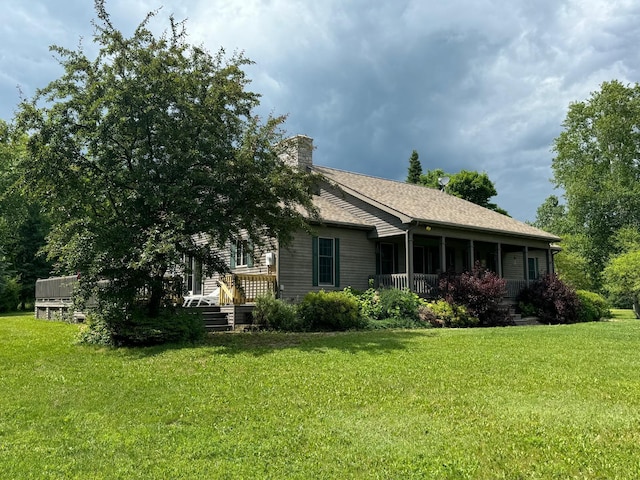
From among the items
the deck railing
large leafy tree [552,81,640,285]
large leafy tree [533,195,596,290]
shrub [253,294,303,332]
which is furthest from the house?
large leafy tree [552,81,640,285]

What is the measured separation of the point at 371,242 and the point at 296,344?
29.8 feet

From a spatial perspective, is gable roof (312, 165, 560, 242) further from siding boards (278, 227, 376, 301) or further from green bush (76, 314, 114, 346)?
green bush (76, 314, 114, 346)

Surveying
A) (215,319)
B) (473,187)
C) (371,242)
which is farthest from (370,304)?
(473,187)

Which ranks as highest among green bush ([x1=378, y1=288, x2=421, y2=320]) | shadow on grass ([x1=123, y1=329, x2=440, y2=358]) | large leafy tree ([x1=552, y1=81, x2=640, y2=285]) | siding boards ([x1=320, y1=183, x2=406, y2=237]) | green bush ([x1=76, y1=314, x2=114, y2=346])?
large leafy tree ([x1=552, y1=81, x2=640, y2=285])

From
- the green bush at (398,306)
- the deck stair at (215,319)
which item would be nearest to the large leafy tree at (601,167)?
the green bush at (398,306)

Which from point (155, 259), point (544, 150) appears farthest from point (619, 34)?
point (544, 150)

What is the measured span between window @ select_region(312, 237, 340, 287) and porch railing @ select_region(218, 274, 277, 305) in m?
1.73

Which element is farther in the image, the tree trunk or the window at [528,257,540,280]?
the window at [528,257,540,280]

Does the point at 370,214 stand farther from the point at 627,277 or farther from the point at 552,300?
the point at 627,277

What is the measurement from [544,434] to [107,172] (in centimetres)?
1011

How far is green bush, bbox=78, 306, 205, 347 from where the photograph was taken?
35.8 ft

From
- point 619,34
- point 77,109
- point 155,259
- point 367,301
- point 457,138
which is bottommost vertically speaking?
point 367,301

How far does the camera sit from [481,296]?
17.0m

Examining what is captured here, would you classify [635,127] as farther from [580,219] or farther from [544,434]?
[544,434]
